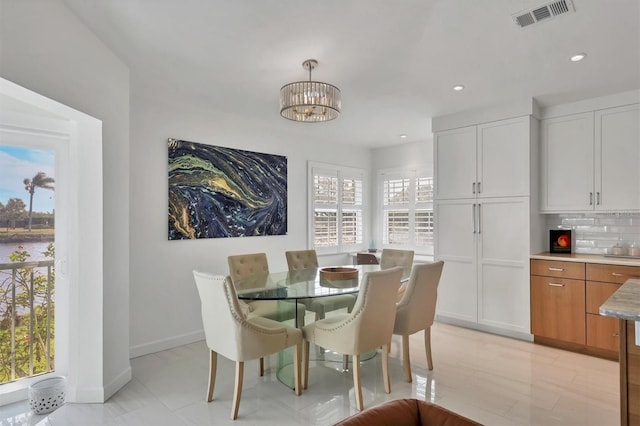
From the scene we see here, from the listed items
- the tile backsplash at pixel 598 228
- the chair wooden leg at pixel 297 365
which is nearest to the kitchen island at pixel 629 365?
the chair wooden leg at pixel 297 365

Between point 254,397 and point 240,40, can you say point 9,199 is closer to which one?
point 240,40

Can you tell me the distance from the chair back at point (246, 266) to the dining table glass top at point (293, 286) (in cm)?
13

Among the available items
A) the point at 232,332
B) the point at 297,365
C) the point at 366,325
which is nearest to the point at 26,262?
the point at 232,332

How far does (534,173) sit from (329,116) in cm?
247

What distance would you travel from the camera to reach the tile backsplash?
12.2 feet

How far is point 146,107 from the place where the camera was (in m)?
3.56

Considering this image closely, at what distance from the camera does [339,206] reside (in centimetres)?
561

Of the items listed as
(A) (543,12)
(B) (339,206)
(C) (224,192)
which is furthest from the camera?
(B) (339,206)

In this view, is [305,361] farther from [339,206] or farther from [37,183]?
[339,206]

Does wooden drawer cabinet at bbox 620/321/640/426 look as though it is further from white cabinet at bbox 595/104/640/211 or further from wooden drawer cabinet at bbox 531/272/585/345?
white cabinet at bbox 595/104/640/211

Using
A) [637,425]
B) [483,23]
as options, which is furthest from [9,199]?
[637,425]

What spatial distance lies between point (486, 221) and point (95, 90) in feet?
12.8

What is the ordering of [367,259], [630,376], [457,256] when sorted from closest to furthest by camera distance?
1. [630,376]
2. [457,256]
3. [367,259]

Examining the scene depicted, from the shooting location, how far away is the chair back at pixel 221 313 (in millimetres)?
2379
